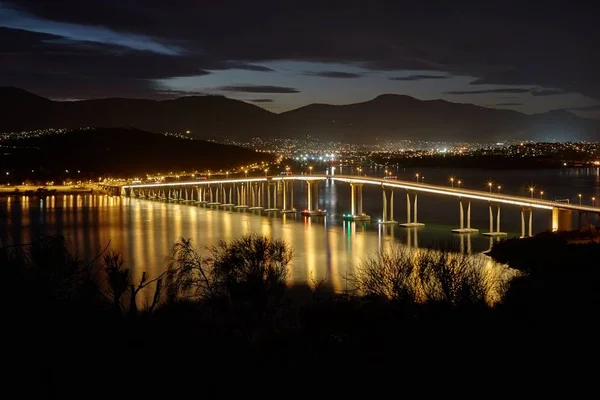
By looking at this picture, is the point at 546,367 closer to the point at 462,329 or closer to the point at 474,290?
the point at 462,329

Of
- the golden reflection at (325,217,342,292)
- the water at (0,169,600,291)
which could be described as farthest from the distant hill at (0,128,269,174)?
the golden reflection at (325,217,342,292)

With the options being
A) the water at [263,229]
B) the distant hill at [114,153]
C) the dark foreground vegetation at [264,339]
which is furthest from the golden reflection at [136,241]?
the distant hill at [114,153]

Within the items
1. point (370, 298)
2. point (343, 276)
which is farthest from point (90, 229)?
point (370, 298)

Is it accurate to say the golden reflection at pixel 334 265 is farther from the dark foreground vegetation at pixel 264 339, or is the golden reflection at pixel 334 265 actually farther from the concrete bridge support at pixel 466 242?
the dark foreground vegetation at pixel 264 339

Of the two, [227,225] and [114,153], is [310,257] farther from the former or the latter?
[114,153]

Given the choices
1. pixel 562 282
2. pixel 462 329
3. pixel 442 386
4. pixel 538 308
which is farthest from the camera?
pixel 562 282

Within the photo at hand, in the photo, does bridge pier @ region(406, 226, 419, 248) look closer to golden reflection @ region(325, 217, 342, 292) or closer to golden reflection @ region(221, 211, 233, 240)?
golden reflection @ region(325, 217, 342, 292)

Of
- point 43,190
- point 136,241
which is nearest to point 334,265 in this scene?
point 136,241
